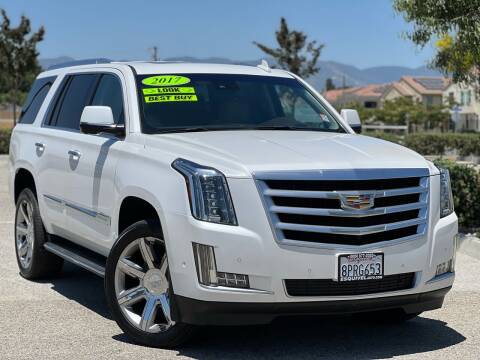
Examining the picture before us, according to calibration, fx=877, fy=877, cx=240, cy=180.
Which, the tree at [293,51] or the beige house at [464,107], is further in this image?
the beige house at [464,107]

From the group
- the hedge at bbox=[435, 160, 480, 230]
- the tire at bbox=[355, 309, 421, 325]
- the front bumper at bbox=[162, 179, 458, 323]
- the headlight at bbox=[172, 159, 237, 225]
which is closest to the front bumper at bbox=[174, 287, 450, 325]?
the front bumper at bbox=[162, 179, 458, 323]

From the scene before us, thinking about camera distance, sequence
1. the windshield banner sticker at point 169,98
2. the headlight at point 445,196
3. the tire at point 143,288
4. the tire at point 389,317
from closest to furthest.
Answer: the tire at point 143,288, the headlight at point 445,196, the tire at point 389,317, the windshield banner sticker at point 169,98

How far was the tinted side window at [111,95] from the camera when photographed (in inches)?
263

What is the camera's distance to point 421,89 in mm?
115188

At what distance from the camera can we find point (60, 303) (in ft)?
23.5

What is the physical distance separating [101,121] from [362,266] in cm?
220

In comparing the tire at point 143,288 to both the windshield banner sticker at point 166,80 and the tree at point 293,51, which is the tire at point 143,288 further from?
the tree at point 293,51

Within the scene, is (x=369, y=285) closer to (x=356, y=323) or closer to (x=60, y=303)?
(x=356, y=323)

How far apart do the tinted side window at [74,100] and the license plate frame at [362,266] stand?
296 centimetres

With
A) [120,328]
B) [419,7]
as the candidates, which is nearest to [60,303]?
[120,328]

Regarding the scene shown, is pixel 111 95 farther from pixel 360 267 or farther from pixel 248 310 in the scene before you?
pixel 360 267

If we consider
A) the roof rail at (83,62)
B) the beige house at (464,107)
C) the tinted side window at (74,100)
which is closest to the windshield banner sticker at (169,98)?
the tinted side window at (74,100)

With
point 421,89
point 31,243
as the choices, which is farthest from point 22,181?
point 421,89

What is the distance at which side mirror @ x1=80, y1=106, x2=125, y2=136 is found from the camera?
6262 mm
